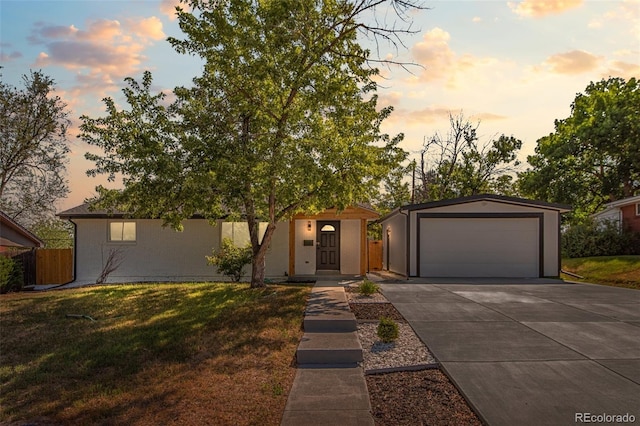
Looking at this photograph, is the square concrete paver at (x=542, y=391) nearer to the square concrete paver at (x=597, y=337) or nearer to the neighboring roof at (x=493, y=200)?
the square concrete paver at (x=597, y=337)

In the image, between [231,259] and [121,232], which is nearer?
[231,259]

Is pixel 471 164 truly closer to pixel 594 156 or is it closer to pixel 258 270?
pixel 594 156

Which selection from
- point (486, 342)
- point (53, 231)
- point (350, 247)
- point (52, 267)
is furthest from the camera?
point (53, 231)

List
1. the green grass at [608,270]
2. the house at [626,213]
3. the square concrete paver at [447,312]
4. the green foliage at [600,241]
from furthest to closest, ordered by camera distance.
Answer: the house at [626,213] < the green foliage at [600,241] < the green grass at [608,270] < the square concrete paver at [447,312]

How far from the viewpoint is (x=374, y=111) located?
39.7 ft

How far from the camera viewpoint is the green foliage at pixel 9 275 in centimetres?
1459

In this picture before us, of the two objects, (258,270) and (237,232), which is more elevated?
(237,232)

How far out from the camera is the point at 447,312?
28.6 feet

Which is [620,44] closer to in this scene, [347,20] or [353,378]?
[347,20]

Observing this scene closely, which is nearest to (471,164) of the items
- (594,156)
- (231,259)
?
(594,156)

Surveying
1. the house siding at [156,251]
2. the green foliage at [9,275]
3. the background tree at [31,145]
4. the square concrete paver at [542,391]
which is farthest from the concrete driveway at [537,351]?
the background tree at [31,145]

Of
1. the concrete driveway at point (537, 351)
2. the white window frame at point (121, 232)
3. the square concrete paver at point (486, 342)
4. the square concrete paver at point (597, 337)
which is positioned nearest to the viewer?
the concrete driveway at point (537, 351)

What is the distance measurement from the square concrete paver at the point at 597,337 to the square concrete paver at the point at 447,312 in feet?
2.88

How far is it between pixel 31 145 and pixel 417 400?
24.7 meters
